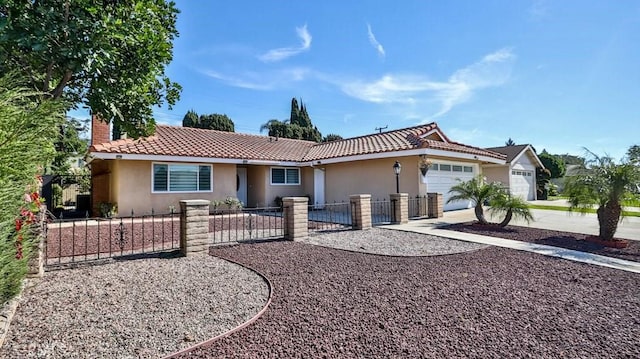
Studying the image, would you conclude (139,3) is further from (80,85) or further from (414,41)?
(414,41)

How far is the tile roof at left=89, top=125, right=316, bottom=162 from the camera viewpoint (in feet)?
46.6

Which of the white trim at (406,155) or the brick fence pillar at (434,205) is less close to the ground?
the white trim at (406,155)

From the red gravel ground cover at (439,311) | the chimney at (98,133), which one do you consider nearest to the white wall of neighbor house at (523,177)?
the red gravel ground cover at (439,311)

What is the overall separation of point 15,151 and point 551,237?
12103 mm

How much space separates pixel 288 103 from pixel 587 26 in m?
38.7

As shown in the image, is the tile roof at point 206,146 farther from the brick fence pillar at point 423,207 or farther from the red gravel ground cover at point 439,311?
the red gravel ground cover at point 439,311

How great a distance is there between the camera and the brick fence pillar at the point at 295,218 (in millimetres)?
9172

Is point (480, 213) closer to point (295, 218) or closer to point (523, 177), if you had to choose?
point (295, 218)

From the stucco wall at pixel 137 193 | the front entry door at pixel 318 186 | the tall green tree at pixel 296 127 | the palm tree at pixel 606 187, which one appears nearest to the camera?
the palm tree at pixel 606 187

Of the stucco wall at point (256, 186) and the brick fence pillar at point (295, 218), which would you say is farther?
the stucco wall at point (256, 186)

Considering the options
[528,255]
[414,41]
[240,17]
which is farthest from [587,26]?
[240,17]

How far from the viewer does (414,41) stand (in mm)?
13797

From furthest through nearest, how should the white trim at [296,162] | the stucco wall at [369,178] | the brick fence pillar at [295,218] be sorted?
the stucco wall at [369,178], the white trim at [296,162], the brick fence pillar at [295,218]

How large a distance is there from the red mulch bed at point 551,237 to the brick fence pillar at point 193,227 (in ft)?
27.5
